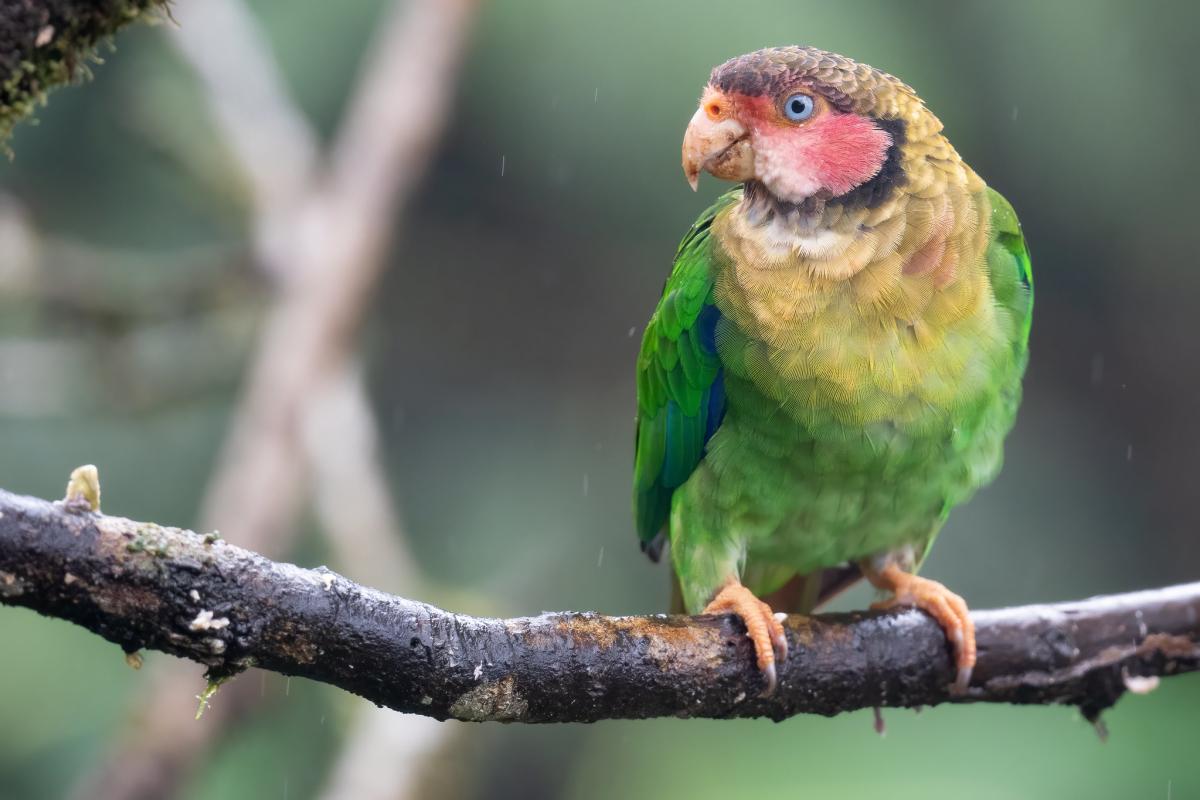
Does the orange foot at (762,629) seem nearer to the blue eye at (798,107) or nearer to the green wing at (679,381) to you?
the green wing at (679,381)

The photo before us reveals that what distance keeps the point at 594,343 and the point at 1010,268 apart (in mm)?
4234

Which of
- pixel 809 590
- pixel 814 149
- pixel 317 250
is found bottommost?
pixel 809 590

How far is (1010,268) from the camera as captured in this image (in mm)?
2348

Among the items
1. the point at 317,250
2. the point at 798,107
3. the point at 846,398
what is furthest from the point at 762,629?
the point at 317,250

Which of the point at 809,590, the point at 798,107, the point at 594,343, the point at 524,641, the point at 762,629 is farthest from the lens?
the point at 594,343

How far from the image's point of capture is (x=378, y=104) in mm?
4312

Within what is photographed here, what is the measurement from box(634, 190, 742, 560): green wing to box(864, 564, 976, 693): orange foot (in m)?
0.52

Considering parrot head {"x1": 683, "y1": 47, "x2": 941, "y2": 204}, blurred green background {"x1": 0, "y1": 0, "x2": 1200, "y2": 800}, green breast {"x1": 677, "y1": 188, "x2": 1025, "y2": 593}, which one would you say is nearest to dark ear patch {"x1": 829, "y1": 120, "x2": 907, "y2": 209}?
parrot head {"x1": 683, "y1": 47, "x2": 941, "y2": 204}

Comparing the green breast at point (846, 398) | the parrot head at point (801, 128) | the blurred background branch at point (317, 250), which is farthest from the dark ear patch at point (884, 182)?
the blurred background branch at point (317, 250)

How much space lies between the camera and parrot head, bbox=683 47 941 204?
2.15m

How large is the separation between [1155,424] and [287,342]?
4.37m

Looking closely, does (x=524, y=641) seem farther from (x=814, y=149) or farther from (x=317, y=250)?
(x=317, y=250)

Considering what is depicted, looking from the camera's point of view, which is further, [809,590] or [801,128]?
[809,590]

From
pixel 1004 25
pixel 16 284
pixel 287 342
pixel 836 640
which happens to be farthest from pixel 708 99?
pixel 1004 25
